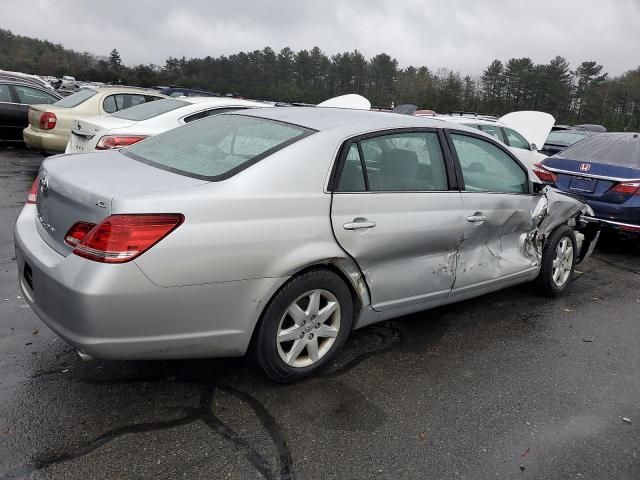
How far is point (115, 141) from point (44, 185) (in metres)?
3.74

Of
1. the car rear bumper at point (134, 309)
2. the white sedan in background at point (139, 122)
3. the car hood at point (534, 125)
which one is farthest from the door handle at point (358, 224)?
the car hood at point (534, 125)

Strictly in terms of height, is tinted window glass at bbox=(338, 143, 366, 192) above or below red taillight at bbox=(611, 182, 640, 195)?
above

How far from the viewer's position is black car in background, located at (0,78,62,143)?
11125 millimetres

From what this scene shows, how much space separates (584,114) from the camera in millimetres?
51531

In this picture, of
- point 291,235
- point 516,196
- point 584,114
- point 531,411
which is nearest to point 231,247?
point 291,235

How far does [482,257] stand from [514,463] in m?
1.70

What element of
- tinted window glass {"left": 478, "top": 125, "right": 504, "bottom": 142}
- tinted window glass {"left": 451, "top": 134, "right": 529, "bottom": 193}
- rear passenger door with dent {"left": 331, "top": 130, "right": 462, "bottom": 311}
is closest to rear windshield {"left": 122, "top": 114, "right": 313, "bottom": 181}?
rear passenger door with dent {"left": 331, "top": 130, "right": 462, "bottom": 311}

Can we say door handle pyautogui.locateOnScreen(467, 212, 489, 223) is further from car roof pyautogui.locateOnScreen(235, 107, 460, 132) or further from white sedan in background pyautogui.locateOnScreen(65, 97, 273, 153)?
white sedan in background pyautogui.locateOnScreen(65, 97, 273, 153)

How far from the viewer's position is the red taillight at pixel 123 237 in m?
2.36

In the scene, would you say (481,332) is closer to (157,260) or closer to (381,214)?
(381,214)

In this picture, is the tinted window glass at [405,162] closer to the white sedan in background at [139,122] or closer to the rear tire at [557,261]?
the rear tire at [557,261]

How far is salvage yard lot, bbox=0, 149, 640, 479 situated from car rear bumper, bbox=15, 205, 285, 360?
38cm

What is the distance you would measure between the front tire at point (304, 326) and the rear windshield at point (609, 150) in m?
4.77

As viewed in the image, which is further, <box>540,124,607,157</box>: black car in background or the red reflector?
<box>540,124,607,157</box>: black car in background
